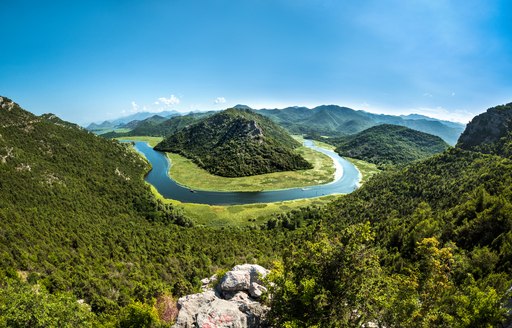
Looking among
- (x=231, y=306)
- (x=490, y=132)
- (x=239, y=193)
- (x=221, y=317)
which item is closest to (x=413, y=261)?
(x=231, y=306)

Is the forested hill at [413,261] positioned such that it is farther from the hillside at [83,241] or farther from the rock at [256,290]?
the hillside at [83,241]

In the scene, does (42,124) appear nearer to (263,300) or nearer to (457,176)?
(263,300)

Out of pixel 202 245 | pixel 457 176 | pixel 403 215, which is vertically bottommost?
pixel 202 245

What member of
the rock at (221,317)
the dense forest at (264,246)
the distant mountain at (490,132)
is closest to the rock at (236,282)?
the dense forest at (264,246)

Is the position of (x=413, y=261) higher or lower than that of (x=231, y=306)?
lower

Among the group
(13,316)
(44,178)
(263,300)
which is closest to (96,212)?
(44,178)

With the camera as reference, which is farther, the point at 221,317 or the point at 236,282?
the point at 236,282

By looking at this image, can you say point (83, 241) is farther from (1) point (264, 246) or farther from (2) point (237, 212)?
(2) point (237, 212)
